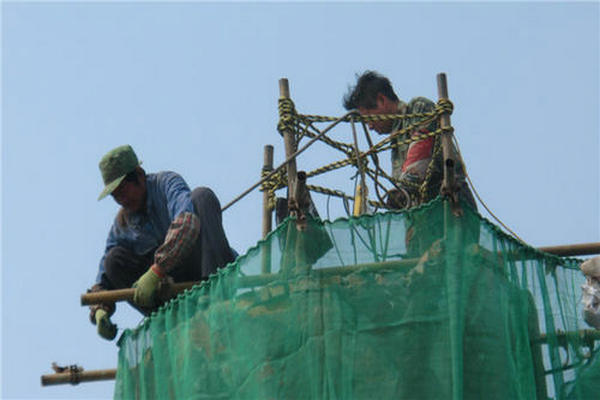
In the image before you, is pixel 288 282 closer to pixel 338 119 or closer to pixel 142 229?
pixel 338 119

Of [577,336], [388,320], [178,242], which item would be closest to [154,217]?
[178,242]

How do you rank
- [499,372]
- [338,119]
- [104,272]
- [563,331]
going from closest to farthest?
1. [499,372]
2. [563,331]
3. [338,119]
4. [104,272]

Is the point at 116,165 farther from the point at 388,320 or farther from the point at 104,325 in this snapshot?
the point at 388,320

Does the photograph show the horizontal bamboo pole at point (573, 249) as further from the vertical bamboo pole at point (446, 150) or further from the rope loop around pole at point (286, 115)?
the rope loop around pole at point (286, 115)

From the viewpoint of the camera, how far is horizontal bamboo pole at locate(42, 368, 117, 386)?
10273 mm

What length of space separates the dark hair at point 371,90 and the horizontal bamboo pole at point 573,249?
2.86 m

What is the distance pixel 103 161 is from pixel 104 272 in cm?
95

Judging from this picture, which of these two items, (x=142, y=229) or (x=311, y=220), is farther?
(x=142, y=229)

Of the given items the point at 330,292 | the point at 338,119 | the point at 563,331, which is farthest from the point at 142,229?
the point at 563,331

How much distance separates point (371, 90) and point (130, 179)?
2.42 meters

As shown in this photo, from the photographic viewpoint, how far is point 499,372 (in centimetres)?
812

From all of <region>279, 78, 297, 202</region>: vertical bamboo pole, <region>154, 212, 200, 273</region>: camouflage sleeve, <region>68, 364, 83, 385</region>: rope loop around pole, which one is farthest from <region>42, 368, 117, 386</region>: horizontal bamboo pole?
<region>279, 78, 297, 202</region>: vertical bamboo pole

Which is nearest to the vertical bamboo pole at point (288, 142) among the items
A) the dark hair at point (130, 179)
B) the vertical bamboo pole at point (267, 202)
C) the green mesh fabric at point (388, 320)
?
the green mesh fabric at point (388, 320)

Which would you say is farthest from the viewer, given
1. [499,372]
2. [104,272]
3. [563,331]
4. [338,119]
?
[104,272]
